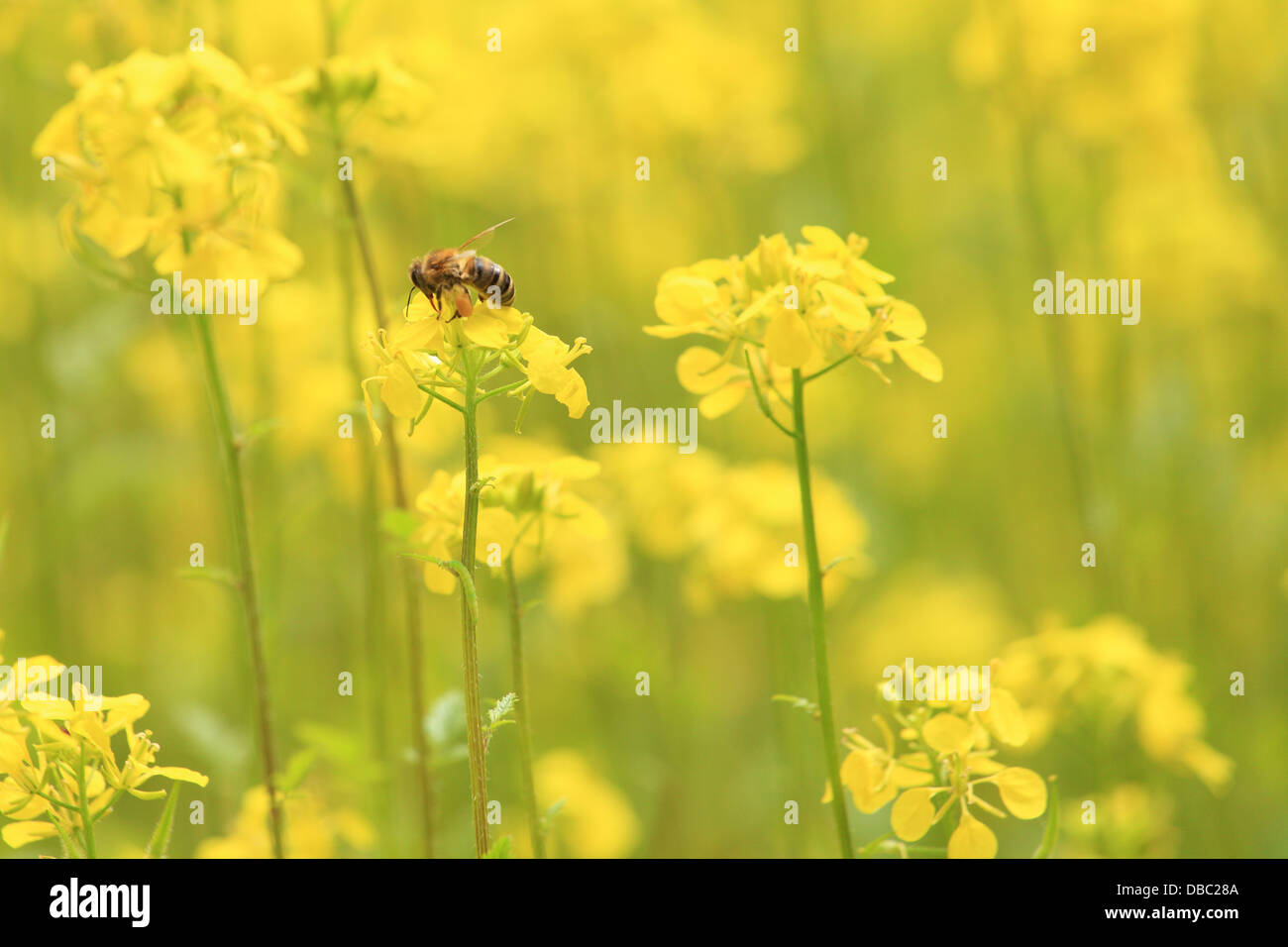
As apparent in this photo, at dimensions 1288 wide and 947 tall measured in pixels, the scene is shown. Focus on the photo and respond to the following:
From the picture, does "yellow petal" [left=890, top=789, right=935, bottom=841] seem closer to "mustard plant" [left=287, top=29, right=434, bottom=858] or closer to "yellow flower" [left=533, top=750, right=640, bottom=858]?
"mustard plant" [left=287, top=29, right=434, bottom=858]

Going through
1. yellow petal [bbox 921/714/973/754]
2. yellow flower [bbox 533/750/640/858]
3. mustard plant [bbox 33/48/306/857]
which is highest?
mustard plant [bbox 33/48/306/857]

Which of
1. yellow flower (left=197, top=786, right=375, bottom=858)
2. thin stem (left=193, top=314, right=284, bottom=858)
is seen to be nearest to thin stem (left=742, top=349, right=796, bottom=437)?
thin stem (left=193, top=314, right=284, bottom=858)

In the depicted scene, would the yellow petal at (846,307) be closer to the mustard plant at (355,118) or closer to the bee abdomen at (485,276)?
the bee abdomen at (485,276)

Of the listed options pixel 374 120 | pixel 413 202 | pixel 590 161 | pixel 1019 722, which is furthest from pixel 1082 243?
pixel 1019 722

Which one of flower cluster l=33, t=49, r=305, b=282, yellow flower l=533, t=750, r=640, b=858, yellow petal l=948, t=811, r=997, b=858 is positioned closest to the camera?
yellow petal l=948, t=811, r=997, b=858

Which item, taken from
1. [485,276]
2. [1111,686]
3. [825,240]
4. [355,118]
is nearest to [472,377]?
[485,276]

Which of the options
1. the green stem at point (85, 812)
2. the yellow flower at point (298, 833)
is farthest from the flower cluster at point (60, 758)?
the yellow flower at point (298, 833)

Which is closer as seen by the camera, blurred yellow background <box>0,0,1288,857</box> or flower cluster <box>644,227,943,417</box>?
flower cluster <box>644,227,943,417</box>
